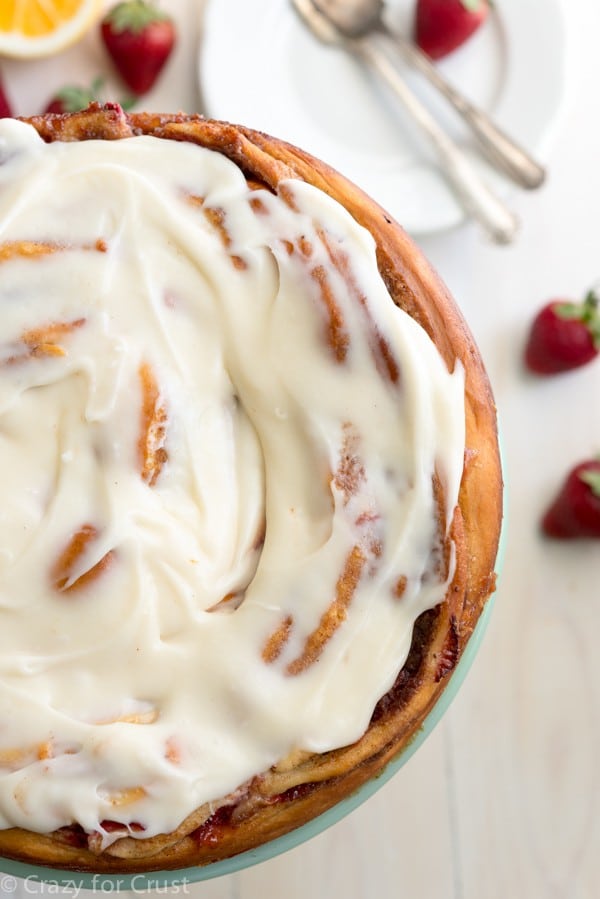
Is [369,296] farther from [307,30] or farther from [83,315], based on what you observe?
[307,30]

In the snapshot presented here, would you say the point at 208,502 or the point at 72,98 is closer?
the point at 208,502

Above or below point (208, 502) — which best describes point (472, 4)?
above

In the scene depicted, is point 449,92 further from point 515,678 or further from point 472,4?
point 515,678

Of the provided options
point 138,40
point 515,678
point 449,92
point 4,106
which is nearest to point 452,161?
point 449,92

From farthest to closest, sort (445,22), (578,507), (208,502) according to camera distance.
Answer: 1. (445,22)
2. (578,507)
3. (208,502)

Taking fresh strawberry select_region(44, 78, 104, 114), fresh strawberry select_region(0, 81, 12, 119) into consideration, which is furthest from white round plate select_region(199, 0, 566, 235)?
fresh strawberry select_region(0, 81, 12, 119)

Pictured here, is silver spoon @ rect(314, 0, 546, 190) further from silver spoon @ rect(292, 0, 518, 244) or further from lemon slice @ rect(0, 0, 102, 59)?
lemon slice @ rect(0, 0, 102, 59)
